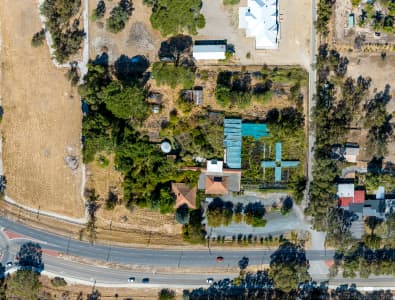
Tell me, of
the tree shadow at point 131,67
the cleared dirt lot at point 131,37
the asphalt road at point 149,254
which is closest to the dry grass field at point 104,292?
the asphalt road at point 149,254

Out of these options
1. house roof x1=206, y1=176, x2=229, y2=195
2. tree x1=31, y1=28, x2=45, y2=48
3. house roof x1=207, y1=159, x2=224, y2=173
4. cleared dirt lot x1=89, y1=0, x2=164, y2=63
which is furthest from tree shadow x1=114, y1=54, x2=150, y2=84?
house roof x1=206, y1=176, x2=229, y2=195

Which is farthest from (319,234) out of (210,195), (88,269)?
(88,269)

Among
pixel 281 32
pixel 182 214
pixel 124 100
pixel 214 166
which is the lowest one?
pixel 182 214

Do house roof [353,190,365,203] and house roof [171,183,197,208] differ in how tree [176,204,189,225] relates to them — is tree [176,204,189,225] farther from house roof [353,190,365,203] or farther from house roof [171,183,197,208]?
house roof [353,190,365,203]

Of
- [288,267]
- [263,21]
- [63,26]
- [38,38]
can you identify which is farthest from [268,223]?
[38,38]

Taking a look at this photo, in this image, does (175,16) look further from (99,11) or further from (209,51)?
(99,11)

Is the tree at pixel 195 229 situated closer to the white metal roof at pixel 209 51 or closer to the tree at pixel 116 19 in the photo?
the white metal roof at pixel 209 51
